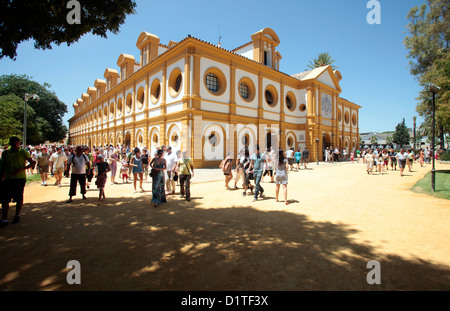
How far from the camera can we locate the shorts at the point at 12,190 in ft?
16.5

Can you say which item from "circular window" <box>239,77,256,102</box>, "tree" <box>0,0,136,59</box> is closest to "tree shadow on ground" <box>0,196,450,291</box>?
"tree" <box>0,0,136,59</box>

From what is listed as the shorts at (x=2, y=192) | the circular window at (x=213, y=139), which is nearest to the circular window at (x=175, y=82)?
the circular window at (x=213, y=139)

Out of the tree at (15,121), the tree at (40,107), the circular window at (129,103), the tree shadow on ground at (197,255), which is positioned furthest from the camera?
the tree at (40,107)

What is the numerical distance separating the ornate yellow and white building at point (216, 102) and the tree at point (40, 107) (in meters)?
16.1

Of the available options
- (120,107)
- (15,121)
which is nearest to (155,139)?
(120,107)

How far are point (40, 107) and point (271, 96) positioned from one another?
151 ft

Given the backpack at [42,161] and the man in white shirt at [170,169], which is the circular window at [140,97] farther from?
the man in white shirt at [170,169]

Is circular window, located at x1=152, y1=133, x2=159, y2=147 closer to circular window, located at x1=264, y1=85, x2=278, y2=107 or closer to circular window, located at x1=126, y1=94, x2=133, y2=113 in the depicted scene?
circular window, located at x1=126, y1=94, x2=133, y2=113

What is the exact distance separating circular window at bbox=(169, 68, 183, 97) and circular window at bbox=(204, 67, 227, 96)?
2305mm

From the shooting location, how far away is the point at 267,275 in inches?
112
